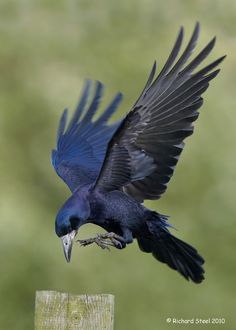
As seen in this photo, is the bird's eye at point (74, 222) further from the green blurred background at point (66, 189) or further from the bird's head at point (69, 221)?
the green blurred background at point (66, 189)

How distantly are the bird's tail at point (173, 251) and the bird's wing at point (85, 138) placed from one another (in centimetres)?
94

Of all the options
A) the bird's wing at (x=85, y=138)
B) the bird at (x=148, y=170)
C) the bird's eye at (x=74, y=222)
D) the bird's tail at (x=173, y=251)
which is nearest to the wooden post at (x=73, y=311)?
the bird at (x=148, y=170)

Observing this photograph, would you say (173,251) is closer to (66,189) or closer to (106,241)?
(106,241)

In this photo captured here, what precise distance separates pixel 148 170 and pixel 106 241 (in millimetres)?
514

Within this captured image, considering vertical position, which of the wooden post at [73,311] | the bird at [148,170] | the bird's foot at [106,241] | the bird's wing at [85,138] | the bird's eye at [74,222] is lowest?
the wooden post at [73,311]

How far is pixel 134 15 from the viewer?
46.2ft

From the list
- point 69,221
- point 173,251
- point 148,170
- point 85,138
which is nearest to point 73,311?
point 69,221

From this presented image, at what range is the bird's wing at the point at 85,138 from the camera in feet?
28.1

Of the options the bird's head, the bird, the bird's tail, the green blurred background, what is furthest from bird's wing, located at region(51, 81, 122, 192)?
A: the green blurred background

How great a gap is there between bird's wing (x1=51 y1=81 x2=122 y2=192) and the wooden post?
3.33m

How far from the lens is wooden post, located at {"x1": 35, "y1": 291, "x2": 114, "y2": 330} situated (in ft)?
16.8

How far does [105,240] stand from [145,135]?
70 centimetres

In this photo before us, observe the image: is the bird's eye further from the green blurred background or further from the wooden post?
the green blurred background

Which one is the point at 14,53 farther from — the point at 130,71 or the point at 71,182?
the point at 71,182
